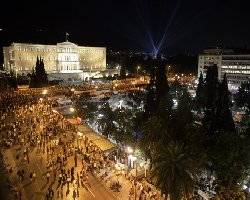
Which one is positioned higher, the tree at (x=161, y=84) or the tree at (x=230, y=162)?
the tree at (x=161, y=84)

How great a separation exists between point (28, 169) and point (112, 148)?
9622mm

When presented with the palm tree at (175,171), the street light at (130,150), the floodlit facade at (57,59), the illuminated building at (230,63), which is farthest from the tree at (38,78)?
the palm tree at (175,171)

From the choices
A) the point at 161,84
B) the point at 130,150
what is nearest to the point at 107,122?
the point at 130,150

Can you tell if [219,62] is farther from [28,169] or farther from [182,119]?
[28,169]

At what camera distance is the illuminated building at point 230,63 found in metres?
100

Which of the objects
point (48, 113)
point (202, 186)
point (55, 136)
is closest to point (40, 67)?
point (48, 113)

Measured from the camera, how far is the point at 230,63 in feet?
344

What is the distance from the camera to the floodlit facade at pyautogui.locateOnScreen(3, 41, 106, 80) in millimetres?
106125

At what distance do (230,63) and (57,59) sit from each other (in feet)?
200

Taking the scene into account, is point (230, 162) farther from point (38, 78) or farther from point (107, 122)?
point (38, 78)

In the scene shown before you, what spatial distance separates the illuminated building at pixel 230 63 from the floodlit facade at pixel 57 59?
40115mm

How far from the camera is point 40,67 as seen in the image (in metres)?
82.4

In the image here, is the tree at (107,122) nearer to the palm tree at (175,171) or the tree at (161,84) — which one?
the tree at (161,84)

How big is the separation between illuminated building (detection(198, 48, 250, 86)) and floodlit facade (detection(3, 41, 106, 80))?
40115 mm
